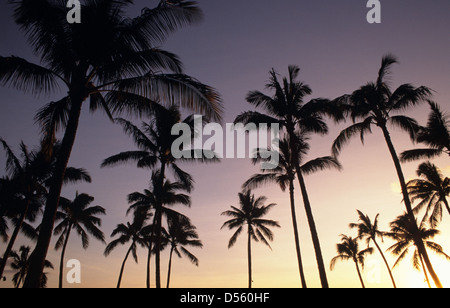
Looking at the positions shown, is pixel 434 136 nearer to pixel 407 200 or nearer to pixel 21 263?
pixel 407 200

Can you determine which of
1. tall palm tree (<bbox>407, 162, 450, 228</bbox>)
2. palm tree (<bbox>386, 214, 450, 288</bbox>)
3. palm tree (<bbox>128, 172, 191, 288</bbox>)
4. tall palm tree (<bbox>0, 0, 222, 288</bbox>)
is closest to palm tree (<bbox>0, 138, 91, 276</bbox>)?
palm tree (<bbox>128, 172, 191, 288</bbox>)

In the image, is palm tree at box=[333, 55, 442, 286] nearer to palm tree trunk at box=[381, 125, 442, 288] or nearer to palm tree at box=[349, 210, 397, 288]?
palm tree trunk at box=[381, 125, 442, 288]

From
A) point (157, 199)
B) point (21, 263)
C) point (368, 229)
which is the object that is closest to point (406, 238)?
point (368, 229)

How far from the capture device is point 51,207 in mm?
5664

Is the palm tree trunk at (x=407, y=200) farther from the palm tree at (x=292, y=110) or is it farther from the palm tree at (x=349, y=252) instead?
the palm tree at (x=349, y=252)

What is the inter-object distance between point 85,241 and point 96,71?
25.6m

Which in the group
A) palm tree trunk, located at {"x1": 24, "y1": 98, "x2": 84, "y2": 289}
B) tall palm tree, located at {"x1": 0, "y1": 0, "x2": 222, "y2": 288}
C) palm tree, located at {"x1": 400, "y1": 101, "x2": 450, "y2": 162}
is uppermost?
palm tree, located at {"x1": 400, "y1": 101, "x2": 450, "y2": 162}

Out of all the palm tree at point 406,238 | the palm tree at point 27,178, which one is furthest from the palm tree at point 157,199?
the palm tree at point 406,238

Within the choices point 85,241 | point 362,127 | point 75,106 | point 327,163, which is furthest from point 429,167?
point 85,241

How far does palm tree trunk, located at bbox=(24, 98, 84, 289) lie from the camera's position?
5141 mm

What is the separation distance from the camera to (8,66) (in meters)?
6.70

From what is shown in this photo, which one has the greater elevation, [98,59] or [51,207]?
[98,59]


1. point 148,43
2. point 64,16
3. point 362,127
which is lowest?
point 148,43
